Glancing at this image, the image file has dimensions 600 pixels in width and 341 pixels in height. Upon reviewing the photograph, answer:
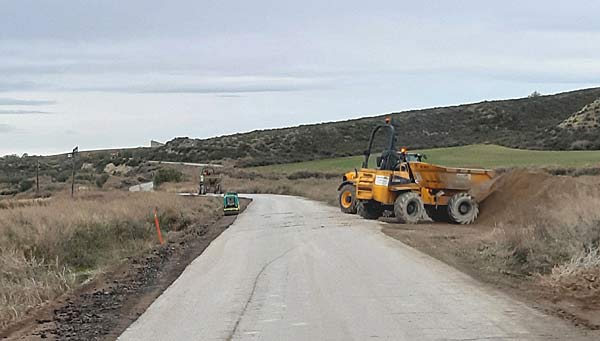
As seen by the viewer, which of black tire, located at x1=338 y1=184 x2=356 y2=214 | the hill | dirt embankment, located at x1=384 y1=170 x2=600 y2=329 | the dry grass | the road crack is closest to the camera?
the road crack

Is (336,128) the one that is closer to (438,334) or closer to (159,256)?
(159,256)

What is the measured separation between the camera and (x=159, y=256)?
845 inches

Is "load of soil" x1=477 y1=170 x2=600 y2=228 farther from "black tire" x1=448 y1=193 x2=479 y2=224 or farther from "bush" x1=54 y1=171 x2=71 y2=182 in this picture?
"bush" x1=54 y1=171 x2=71 y2=182

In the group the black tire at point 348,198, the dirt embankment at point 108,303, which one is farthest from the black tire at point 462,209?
the dirt embankment at point 108,303

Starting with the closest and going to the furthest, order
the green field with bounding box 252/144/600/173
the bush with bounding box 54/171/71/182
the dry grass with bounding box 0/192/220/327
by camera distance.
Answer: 1. the dry grass with bounding box 0/192/220/327
2. the green field with bounding box 252/144/600/173
3. the bush with bounding box 54/171/71/182

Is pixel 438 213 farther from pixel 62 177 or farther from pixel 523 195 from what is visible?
pixel 62 177

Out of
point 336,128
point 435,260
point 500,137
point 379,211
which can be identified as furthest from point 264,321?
point 336,128

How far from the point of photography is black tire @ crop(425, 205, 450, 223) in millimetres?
30562

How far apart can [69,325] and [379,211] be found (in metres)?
21.5

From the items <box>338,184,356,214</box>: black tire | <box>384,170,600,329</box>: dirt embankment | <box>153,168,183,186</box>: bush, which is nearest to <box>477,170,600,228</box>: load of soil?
<box>384,170,600,329</box>: dirt embankment

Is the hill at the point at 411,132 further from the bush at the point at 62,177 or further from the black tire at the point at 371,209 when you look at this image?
the black tire at the point at 371,209

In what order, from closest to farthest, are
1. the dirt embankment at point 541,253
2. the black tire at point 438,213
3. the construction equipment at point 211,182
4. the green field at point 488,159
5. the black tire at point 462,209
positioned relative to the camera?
the dirt embankment at point 541,253 → the black tire at point 462,209 → the black tire at point 438,213 → the green field at point 488,159 → the construction equipment at point 211,182

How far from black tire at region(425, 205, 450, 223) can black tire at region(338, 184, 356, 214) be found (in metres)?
4.15

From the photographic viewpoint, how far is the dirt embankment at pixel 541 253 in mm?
13438
